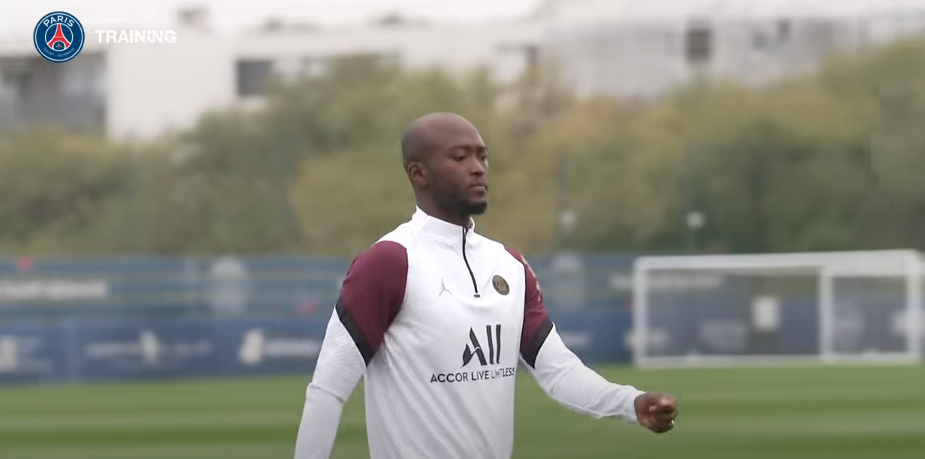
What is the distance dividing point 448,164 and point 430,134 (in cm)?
9

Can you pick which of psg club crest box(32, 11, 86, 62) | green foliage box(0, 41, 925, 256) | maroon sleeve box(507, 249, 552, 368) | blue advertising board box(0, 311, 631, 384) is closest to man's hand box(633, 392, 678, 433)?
maroon sleeve box(507, 249, 552, 368)

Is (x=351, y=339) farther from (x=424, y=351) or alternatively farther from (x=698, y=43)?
(x=698, y=43)

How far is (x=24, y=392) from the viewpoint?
2077cm

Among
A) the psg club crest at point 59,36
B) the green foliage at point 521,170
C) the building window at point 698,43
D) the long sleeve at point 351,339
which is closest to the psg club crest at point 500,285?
the long sleeve at point 351,339

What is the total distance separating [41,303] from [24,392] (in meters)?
4.58

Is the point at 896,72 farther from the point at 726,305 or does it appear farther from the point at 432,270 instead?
the point at 432,270

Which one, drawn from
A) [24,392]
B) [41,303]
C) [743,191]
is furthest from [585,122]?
[24,392]

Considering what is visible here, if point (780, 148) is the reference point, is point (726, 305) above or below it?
below

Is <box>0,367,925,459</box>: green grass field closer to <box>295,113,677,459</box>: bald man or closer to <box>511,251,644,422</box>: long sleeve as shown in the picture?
<box>511,251,644,422</box>: long sleeve

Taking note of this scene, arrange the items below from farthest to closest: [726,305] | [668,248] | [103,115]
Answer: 1. [668,248]
2. [103,115]
3. [726,305]

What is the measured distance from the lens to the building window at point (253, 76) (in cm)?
4084

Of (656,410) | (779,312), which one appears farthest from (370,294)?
(779,312)

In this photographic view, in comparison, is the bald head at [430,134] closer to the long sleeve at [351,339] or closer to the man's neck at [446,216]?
the man's neck at [446,216]

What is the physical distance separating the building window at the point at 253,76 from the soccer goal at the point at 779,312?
16387 millimetres
